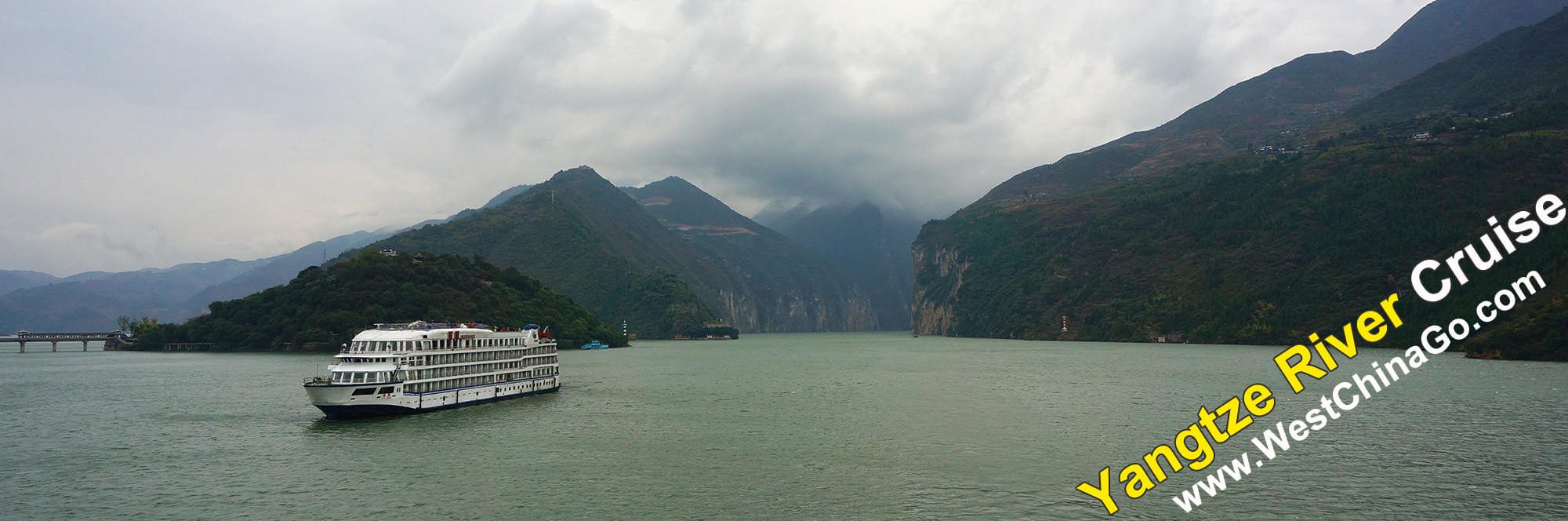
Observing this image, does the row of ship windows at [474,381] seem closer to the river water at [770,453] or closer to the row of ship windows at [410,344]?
the river water at [770,453]

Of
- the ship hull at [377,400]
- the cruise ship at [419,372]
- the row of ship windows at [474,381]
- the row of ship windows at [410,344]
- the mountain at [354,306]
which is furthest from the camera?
the mountain at [354,306]

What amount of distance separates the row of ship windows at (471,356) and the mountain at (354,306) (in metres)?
83.8

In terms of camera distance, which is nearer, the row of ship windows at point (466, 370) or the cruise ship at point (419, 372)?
the cruise ship at point (419, 372)

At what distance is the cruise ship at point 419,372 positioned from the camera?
61938 millimetres

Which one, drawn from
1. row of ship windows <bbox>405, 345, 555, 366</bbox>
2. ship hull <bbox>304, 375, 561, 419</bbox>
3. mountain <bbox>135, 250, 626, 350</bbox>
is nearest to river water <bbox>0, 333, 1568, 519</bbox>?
ship hull <bbox>304, 375, 561, 419</bbox>

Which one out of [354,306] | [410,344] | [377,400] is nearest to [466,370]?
[410,344]

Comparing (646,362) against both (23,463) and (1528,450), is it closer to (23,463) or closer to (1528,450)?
(23,463)

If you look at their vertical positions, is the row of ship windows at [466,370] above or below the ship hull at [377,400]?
above

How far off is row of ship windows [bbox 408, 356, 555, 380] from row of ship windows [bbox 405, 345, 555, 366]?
497mm

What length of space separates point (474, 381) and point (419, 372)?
8476 mm

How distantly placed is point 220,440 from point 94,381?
66.0m

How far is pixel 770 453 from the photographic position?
163ft

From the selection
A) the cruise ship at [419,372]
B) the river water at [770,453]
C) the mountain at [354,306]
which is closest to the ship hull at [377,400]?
the cruise ship at [419,372]

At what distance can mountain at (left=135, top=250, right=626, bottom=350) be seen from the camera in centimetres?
16012
